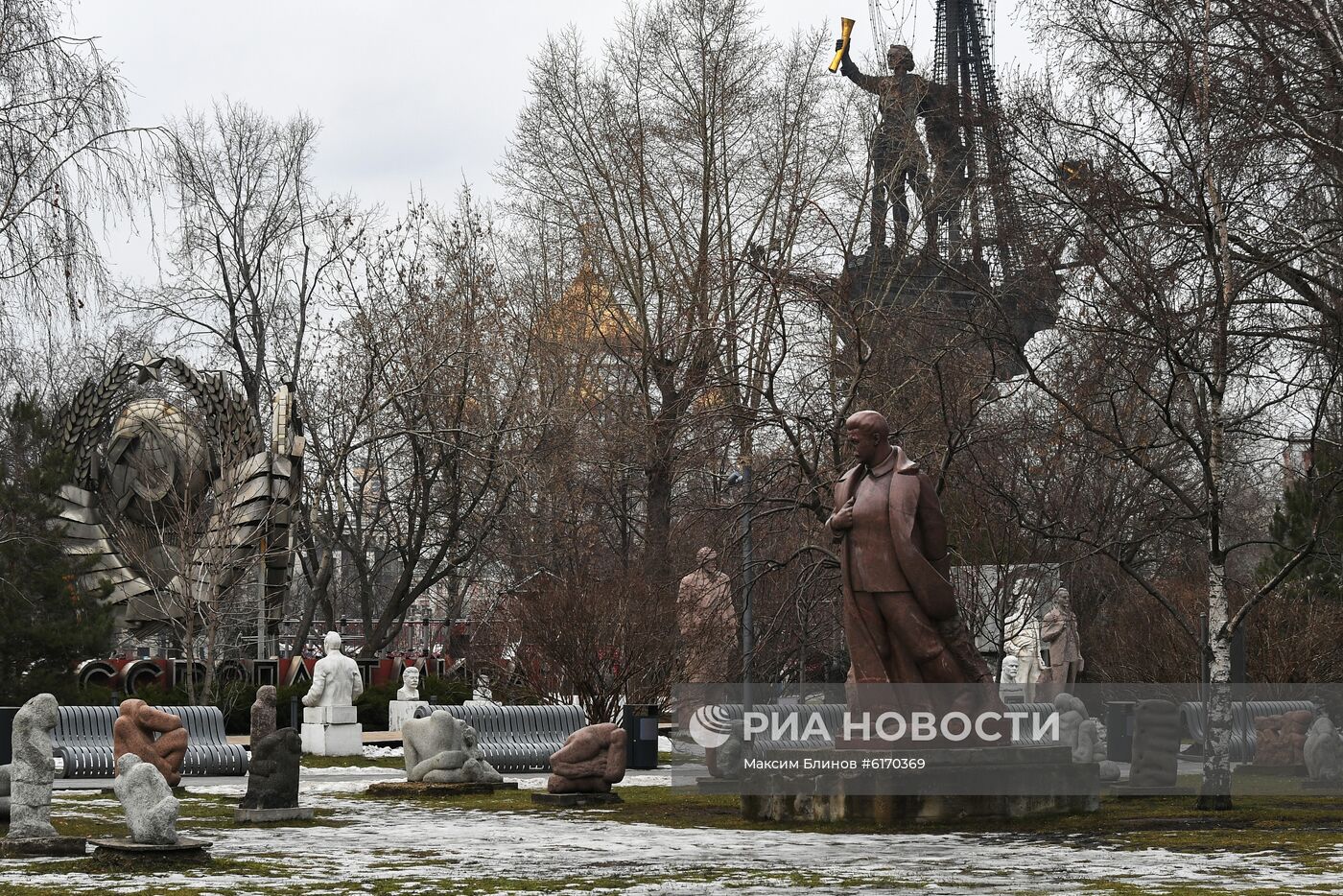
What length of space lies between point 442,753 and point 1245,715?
12.2 m

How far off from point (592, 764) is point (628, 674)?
869cm

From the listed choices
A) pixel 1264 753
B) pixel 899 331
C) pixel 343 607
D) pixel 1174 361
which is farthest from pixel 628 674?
pixel 343 607

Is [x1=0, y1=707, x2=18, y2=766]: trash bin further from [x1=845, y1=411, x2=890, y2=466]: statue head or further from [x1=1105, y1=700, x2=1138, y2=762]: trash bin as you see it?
[x1=1105, y1=700, x2=1138, y2=762]: trash bin

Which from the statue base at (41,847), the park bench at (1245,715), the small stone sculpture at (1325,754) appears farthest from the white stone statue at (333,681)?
the small stone sculpture at (1325,754)

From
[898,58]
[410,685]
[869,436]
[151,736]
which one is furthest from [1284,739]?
[898,58]

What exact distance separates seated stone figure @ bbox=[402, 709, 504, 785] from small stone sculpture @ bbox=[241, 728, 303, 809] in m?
3.70

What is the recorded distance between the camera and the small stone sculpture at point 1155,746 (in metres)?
20.0

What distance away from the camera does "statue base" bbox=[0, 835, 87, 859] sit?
42.7 ft

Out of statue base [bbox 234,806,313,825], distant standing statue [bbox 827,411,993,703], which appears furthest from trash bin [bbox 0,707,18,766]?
distant standing statue [bbox 827,411,993,703]

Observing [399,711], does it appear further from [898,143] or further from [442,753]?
[898,143]

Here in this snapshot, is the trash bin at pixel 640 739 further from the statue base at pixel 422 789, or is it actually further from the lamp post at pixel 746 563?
the statue base at pixel 422 789

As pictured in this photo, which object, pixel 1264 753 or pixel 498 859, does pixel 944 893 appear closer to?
pixel 498 859

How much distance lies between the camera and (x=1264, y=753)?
25062mm

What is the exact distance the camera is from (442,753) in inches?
797
